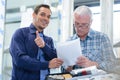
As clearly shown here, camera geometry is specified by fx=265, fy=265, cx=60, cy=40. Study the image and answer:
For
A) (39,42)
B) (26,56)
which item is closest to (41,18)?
(39,42)

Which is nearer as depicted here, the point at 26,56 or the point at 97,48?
the point at 26,56

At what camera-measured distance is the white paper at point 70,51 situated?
1697 millimetres

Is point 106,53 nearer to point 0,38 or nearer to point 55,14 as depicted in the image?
point 55,14

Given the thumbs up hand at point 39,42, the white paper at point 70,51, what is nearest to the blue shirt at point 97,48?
the white paper at point 70,51

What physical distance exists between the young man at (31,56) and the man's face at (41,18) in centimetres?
5

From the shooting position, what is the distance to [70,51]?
67.3 inches

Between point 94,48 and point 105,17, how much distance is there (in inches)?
30.1

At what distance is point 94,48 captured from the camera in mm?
1921

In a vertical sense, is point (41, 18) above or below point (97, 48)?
above

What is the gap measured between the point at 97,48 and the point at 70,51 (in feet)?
0.94

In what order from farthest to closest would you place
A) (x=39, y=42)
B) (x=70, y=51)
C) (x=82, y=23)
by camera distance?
1. (x=82, y=23)
2. (x=39, y=42)
3. (x=70, y=51)

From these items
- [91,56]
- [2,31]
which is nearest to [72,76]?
[91,56]

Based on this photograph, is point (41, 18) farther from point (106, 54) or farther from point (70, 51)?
point (106, 54)

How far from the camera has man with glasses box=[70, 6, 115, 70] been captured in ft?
6.05
